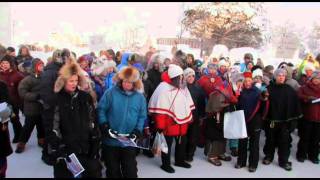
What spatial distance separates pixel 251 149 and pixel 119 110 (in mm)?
2486

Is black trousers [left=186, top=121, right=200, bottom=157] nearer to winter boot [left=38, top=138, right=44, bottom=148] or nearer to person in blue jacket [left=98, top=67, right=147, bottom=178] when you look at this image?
person in blue jacket [left=98, top=67, right=147, bottom=178]

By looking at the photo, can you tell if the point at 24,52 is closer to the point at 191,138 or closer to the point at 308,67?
the point at 191,138

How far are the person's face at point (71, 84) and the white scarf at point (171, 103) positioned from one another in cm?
166

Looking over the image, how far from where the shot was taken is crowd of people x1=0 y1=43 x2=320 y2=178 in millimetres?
4035

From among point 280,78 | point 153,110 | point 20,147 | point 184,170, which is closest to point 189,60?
point 280,78

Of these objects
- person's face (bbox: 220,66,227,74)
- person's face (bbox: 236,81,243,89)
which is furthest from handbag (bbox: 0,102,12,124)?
person's face (bbox: 220,66,227,74)

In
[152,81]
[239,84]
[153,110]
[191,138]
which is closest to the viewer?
[153,110]

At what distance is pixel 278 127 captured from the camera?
5926mm

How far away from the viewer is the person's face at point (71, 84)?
3.86 m

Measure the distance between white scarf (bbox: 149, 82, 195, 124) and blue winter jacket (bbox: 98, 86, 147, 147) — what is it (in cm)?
78

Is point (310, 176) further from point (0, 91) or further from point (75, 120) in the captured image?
point (0, 91)

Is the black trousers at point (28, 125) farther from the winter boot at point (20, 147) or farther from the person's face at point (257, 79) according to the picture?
the person's face at point (257, 79)

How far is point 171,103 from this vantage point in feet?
17.4

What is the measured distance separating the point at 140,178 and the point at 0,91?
2.33 meters
